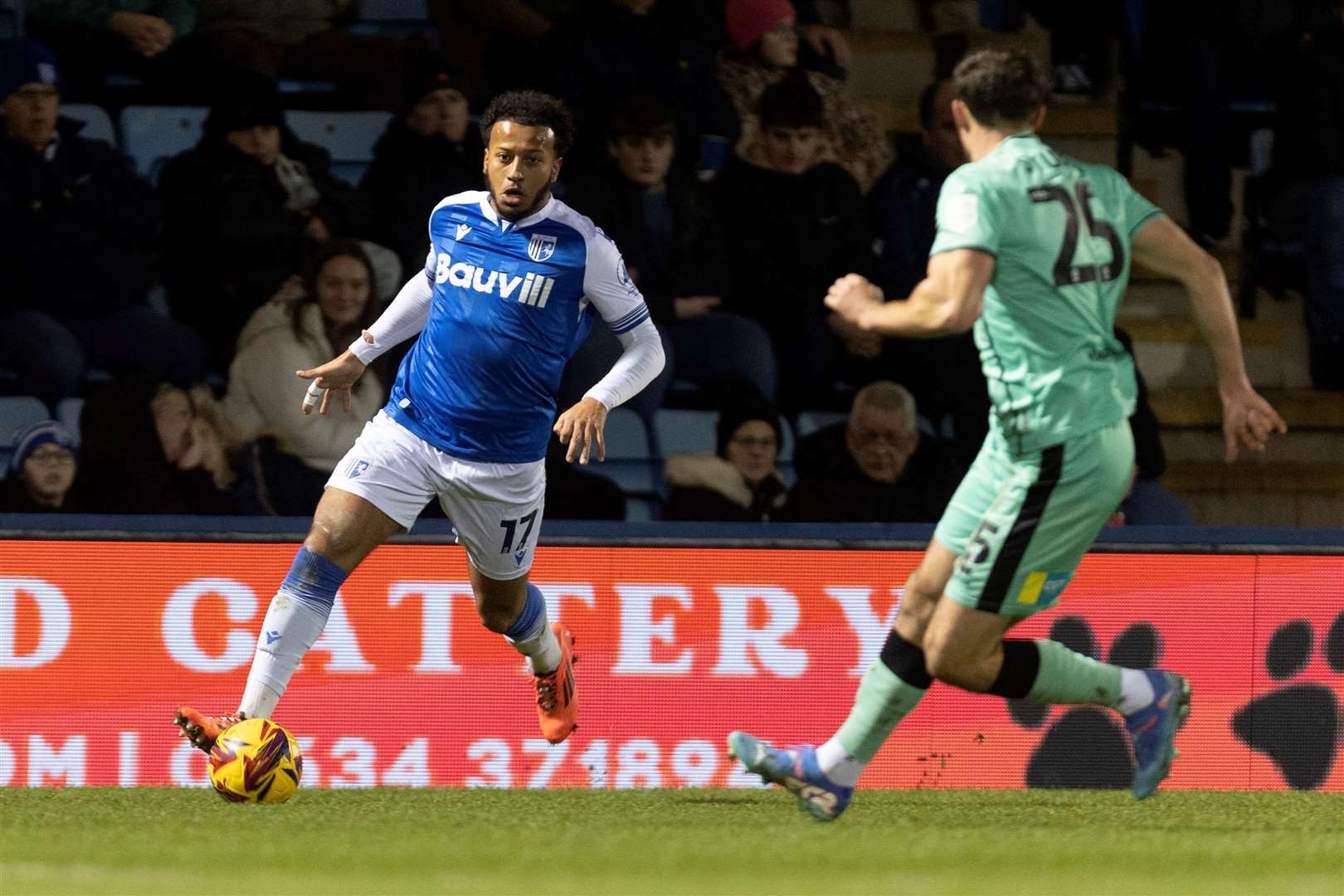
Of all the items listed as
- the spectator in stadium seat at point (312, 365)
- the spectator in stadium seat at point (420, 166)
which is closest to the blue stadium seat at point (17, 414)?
the spectator in stadium seat at point (312, 365)

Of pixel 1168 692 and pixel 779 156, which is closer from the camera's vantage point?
pixel 1168 692

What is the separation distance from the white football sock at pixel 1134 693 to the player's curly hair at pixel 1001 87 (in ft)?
5.08

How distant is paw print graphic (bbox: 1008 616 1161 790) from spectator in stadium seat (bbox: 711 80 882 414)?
2404 mm

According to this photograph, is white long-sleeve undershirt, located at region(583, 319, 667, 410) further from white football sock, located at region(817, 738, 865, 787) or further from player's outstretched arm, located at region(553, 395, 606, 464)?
white football sock, located at region(817, 738, 865, 787)

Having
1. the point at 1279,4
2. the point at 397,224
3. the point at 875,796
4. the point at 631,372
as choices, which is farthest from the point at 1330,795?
the point at 1279,4

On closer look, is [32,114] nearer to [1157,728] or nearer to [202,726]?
[202,726]

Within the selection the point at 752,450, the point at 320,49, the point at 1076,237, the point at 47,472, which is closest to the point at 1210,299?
the point at 1076,237

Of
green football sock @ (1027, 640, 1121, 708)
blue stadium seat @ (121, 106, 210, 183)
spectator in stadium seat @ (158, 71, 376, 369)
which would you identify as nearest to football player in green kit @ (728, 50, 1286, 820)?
green football sock @ (1027, 640, 1121, 708)

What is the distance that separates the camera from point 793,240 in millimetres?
9773

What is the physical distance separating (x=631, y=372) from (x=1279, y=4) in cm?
652

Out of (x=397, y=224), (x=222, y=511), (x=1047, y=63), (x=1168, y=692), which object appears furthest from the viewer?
(x=1047, y=63)

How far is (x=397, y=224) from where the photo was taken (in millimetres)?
9742

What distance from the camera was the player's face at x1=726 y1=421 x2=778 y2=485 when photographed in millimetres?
8953

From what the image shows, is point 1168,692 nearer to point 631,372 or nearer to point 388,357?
point 631,372
